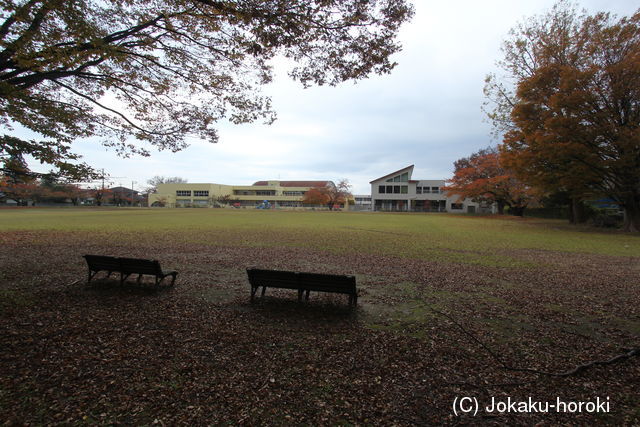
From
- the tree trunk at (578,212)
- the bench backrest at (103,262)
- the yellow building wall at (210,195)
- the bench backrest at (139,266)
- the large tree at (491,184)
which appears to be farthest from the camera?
the yellow building wall at (210,195)

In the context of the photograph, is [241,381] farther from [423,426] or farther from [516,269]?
[516,269]

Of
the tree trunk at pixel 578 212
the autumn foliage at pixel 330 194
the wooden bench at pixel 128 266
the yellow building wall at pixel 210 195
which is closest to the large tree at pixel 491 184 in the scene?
the tree trunk at pixel 578 212

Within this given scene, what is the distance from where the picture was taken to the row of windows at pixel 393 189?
249 feet

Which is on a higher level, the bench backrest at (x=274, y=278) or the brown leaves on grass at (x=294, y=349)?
the bench backrest at (x=274, y=278)

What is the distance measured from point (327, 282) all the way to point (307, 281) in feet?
1.10

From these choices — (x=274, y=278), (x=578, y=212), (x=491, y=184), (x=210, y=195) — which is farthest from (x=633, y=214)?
(x=210, y=195)

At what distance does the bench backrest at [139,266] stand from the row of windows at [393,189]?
74.5 m

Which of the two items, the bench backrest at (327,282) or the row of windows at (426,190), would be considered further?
the row of windows at (426,190)

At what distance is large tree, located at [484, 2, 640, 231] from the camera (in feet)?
58.5

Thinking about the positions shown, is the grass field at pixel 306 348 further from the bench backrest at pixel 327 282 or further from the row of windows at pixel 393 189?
the row of windows at pixel 393 189

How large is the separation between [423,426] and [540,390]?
138cm

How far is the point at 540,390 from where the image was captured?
9.53ft

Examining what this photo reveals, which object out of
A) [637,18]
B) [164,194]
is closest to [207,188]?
[164,194]

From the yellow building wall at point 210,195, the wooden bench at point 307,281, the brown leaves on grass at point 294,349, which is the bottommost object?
the brown leaves on grass at point 294,349
